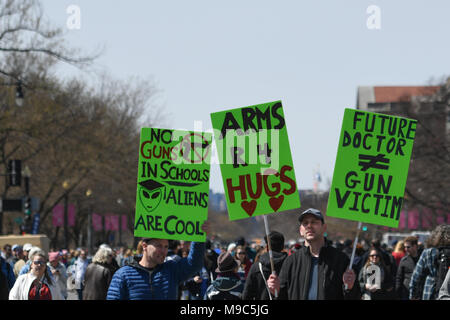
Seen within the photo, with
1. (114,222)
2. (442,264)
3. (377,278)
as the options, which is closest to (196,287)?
(377,278)

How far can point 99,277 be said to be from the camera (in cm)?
1387

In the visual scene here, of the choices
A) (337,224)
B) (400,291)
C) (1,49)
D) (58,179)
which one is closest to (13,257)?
Result: (1,49)

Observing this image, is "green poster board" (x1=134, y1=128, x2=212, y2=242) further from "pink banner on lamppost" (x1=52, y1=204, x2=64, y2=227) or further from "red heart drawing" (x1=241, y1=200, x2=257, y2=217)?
"pink banner on lamppost" (x1=52, y1=204, x2=64, y2=227)

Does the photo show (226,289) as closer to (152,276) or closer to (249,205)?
(249,205)

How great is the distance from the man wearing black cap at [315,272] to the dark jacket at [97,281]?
22.1ft

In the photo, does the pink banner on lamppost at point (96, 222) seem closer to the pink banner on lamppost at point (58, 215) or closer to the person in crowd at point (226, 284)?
the pink banner on lamppost at point (58, 215)

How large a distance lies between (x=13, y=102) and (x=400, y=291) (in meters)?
32.3

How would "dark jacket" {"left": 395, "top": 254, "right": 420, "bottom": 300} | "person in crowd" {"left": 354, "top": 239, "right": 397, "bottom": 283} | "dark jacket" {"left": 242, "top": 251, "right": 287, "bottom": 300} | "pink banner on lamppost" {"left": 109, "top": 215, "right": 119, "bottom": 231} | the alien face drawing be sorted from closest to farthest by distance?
the alien face drawing < "dark jacket" {"left": 242, "top": 251, "right": 287, "bottom": 300} < "dark jacket" {"left": 395, "top": 254, "right": 420, "bottom": 300} < "person in crowd" {"left": 354, "top": 239, "right": 397, "bottom": 283} < "pink banner on lamppost" {"left": 109, "top": 215, "right": 119, "bottom": 231}

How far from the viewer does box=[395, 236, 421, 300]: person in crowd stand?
15.2m

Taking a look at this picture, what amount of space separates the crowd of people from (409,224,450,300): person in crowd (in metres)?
0.01

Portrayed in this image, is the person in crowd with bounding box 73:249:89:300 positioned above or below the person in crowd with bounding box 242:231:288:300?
below

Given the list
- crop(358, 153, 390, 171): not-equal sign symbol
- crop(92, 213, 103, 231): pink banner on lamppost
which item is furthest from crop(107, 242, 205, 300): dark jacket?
crop(92, 213, 103, 231): pink banner on lamppost
